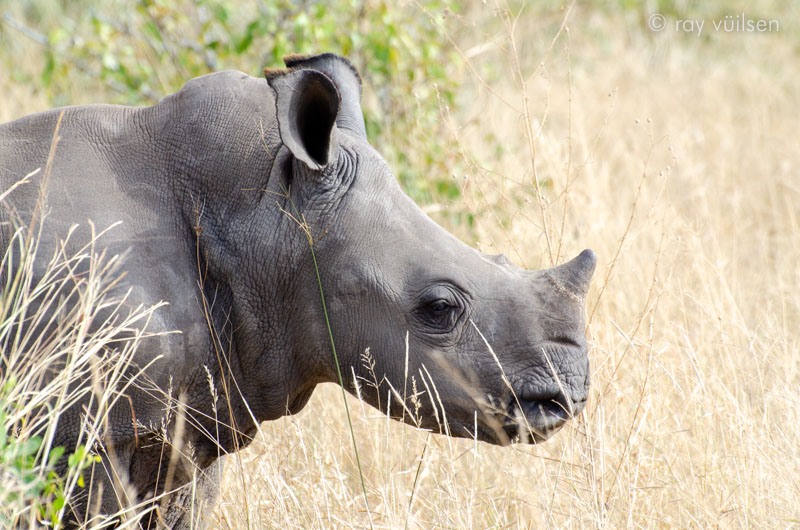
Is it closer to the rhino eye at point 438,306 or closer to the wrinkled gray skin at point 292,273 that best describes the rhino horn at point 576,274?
the wrinkled gray skin at point 292,273

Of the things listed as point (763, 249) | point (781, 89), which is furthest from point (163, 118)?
point (781, 89)

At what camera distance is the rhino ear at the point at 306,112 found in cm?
282

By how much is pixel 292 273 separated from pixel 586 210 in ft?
10.1

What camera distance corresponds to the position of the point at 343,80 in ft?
11.2

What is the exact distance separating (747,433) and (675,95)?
7290mm

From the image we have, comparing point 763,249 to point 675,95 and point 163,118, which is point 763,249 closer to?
point 675,95

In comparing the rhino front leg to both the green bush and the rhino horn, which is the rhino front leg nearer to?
the rhino horn

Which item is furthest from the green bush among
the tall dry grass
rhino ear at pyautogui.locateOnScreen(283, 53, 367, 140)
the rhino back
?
the rhino back

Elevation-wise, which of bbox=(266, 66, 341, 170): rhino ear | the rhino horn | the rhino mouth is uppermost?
bbox=(266, 66, 341, 170): rhino ear

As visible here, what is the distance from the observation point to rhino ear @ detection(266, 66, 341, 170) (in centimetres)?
282

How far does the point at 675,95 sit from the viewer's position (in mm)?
10227

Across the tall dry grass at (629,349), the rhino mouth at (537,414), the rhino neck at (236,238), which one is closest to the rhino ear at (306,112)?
the rhino neck at (236,238)

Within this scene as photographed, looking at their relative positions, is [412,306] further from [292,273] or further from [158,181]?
[158,181]

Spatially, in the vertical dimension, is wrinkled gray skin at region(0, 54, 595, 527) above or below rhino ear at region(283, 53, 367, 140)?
below
